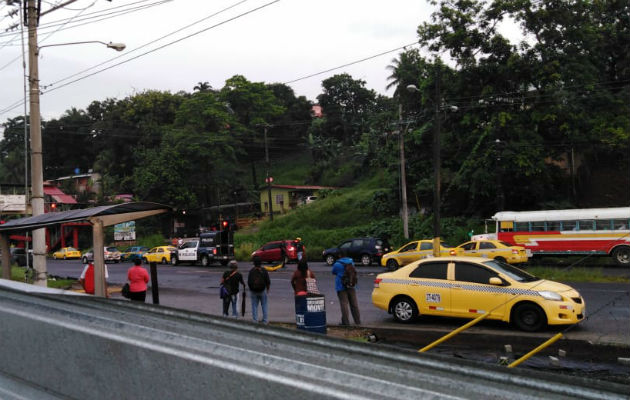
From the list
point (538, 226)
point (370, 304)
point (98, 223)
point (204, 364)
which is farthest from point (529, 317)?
point (538, 226)

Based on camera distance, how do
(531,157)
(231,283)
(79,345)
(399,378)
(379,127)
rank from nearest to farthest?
(399,378) → (79,345) → (231,283) → (531,157) → (379,127)

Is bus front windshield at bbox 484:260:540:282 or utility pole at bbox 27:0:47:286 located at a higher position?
utility pole at bbox 27:0:47:286

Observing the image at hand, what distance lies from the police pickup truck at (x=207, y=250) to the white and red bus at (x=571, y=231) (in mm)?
16065

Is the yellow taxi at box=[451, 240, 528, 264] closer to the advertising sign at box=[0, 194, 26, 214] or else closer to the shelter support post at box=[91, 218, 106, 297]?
the shelter support post at box=[91, 218, 106, 297]

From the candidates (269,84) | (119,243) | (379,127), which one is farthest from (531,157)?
(269,84)

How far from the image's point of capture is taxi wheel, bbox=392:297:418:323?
12328 millimetres

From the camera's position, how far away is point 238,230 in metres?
54.3

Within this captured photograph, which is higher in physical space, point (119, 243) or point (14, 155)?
point (14, 155)

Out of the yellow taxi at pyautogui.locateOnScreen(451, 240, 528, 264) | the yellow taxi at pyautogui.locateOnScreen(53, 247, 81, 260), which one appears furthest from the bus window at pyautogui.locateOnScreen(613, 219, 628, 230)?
the yellow taxi at pyautogui.locateOnScreen(53, 247, 81, 260)

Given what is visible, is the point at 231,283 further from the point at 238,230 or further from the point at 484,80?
the point at 238,230

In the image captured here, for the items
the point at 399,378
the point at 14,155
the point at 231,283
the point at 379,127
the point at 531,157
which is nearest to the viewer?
the point at 399,378

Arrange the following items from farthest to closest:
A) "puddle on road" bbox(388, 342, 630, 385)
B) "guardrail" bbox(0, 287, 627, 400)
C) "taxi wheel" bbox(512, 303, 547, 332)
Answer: "taxi wheel" bbox(512, 303, 547, 332)
"puddle on road" bbox(388, 342, 630, 385)
"guardrail" bbox(0, 287, 627, 400)

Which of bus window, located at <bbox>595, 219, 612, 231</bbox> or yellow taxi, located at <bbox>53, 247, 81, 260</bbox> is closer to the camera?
bus window, located at <bbox>595, 219, 612, 231</bbox>

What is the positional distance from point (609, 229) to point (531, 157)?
714cm
